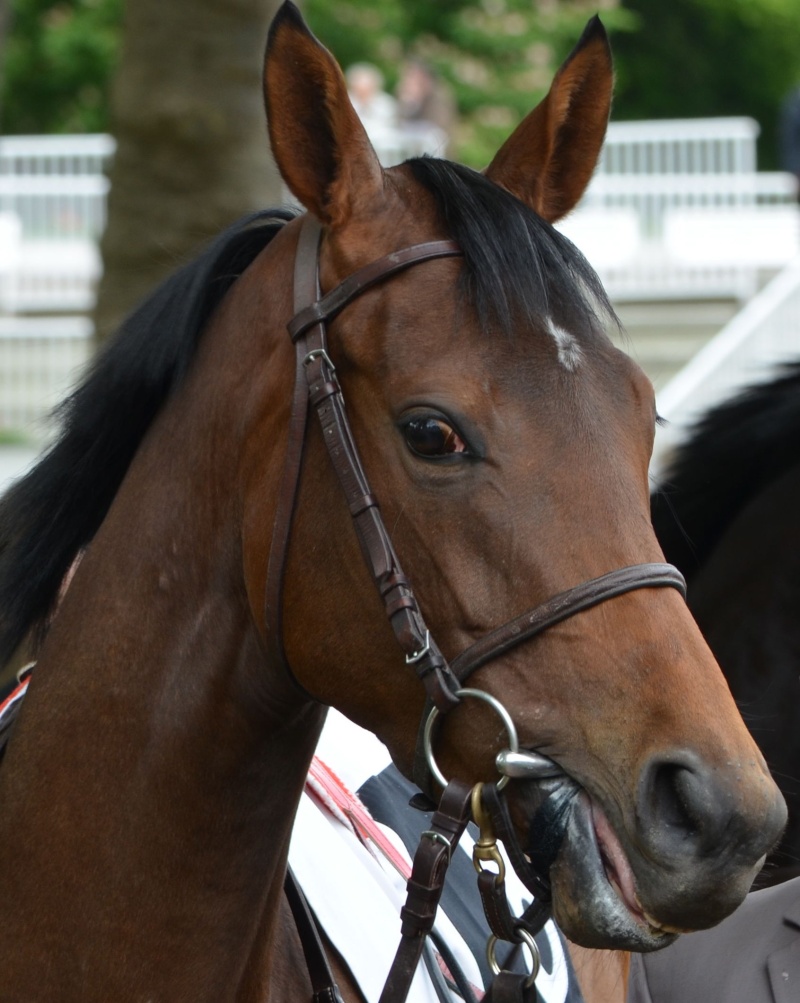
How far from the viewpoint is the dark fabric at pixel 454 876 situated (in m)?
2.71

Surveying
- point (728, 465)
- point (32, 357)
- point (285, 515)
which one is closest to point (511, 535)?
point (285, 515)

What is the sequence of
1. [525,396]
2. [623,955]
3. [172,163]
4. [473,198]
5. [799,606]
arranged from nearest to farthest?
[525,396]
[473,198]
[623,955]
[799,606]
[172,163]

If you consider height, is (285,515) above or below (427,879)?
above

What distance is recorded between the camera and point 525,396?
77.4 inches

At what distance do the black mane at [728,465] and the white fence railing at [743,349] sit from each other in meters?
6.02

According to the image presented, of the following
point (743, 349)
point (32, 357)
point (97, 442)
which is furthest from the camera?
point (32, 357)

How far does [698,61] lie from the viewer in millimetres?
27672

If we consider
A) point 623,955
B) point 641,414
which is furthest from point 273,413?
point 623,955

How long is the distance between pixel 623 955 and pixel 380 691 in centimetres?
126

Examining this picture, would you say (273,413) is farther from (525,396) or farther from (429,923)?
(429,923)

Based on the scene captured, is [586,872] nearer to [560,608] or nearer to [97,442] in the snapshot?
[560,608]

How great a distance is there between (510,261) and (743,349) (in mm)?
9846

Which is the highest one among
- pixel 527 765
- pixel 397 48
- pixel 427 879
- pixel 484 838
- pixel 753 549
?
pixel 527 765

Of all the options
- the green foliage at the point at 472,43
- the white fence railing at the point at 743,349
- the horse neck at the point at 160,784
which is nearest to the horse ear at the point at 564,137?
the horse neck at the point at 160,784
